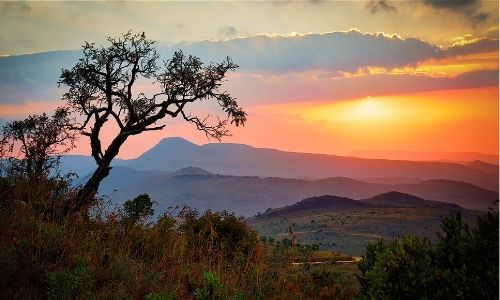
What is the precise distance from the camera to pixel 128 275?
8.44 m

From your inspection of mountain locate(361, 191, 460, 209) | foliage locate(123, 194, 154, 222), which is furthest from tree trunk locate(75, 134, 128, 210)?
mountain locate(361, 191, 460, 209)

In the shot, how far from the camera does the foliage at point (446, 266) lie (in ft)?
20.1

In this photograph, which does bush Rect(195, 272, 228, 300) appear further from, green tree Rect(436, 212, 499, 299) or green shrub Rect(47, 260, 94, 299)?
green tree Rect(436, 212, 499, 299)

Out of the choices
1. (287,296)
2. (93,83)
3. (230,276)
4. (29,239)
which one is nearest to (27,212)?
(29,239)

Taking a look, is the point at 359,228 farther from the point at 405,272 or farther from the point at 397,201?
the point at 397,201

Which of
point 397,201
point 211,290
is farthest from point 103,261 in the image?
point 397,201

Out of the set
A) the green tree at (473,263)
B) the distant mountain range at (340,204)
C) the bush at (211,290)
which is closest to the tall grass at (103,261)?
the bush at (211,290)

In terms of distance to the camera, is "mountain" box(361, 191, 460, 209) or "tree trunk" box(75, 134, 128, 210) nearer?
"tree trunk" box(75, 134, 128, 210)

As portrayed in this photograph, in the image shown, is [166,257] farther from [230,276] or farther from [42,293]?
[42,293]

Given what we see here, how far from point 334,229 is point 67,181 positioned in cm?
6043

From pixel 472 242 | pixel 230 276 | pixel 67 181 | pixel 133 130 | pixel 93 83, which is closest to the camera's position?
pixel 472 242

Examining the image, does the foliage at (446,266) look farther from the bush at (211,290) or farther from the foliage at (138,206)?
the foliage at (138,206)

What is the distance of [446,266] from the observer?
6.86 m

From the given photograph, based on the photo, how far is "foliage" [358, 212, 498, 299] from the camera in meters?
6.14
